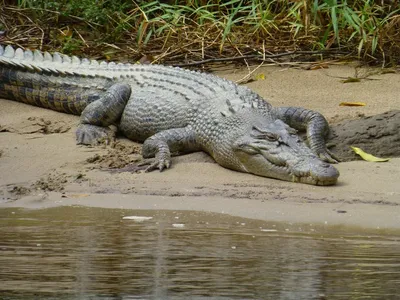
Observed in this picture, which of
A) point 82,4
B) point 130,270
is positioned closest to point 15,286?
point 130,270

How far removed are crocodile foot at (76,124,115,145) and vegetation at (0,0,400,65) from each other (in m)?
1.97

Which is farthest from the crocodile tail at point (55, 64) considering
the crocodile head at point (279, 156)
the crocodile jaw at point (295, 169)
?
the crocodile jaw at point (295, 169)

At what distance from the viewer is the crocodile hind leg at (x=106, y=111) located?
8.90m

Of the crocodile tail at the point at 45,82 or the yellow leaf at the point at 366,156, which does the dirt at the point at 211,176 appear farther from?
the crocodile tail at the point at 45,82

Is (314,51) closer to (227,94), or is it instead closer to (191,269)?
(227,94)

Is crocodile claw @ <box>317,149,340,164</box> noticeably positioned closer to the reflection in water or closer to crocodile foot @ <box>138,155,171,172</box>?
crocodile foot @ <box>138,155,171,172</box>

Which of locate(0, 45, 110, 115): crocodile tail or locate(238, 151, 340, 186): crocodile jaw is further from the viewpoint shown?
locate(0, 45, 110, 115): crocodile tail

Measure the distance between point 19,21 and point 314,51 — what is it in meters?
3.50

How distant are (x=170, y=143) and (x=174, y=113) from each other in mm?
535

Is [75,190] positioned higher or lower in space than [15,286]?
lower

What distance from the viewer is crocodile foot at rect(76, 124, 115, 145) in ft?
28.0

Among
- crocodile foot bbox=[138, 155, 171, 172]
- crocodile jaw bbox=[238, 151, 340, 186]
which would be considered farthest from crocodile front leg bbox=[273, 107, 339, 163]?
crocodile foot bbox=[138, 155, 171, 172]

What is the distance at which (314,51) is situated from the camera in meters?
10.3

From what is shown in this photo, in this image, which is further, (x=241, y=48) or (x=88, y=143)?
(x=241, y=48)
